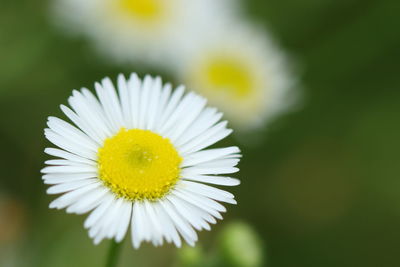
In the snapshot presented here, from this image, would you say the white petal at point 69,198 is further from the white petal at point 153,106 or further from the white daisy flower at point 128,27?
the white daisy flower at point 128,27

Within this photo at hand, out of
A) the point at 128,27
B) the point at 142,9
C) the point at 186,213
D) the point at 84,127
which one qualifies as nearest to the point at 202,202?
the point at 186,213

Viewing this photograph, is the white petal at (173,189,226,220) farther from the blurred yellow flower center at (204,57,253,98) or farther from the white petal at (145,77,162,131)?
the blurred yellow flower center at (204,57,253,98)

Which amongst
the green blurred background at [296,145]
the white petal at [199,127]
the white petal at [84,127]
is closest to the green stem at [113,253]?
the white petal at [84,127]

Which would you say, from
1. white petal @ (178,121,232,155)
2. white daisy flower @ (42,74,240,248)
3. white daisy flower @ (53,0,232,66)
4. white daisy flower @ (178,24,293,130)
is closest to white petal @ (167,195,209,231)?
white daisy flower @ (42,74,240,248)

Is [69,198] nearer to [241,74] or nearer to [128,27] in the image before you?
[128,27]

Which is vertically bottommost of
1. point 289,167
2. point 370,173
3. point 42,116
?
point 370,173

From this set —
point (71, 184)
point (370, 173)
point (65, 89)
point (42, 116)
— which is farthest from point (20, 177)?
point (370, 173)

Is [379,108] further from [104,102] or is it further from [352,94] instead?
[104,102]
